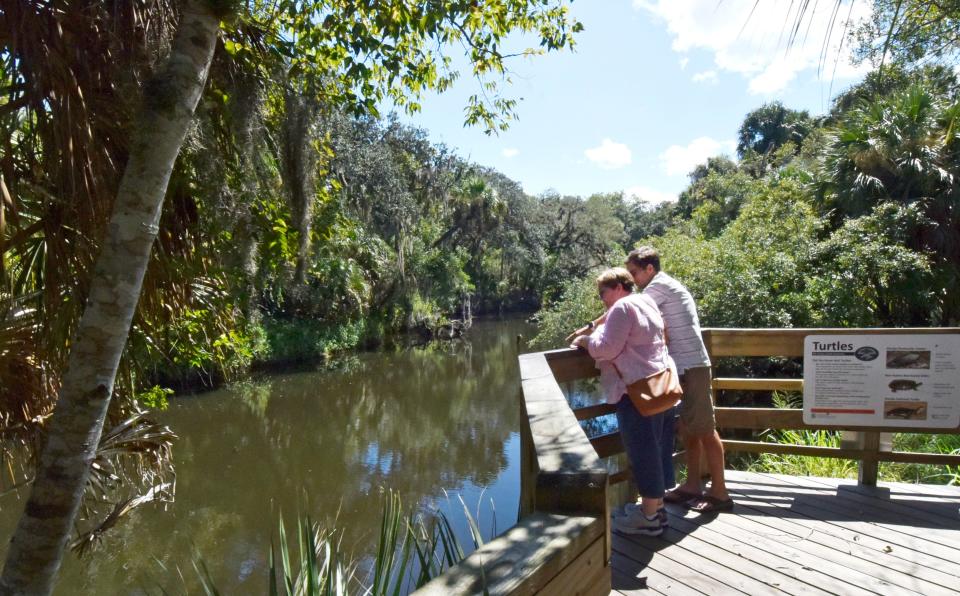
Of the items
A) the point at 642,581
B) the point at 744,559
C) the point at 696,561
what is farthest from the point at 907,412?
the point at 642,581

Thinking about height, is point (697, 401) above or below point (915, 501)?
above

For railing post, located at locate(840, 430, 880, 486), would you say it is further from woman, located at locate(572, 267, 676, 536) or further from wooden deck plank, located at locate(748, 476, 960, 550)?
woman, located at locate(572, 267, 676, 536)

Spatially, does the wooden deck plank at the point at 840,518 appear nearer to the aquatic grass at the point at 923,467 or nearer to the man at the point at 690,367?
the man at the point at 690,367

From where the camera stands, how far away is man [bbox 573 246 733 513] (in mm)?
3346

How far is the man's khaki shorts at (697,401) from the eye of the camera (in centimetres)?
335

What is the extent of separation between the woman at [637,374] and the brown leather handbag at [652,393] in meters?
0.03

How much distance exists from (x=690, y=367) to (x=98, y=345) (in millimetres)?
2783

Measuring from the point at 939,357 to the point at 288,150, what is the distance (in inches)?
180

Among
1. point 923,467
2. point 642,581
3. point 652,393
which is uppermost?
point 652,393

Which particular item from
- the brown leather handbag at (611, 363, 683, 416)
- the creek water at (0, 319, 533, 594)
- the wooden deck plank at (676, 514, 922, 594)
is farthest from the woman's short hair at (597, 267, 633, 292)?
the creek water at (0, 319, 533, 594)

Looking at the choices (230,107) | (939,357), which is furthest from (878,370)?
(230,107)

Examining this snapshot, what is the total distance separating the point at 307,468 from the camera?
1201 centimetres

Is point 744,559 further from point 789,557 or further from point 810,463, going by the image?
point 810,463

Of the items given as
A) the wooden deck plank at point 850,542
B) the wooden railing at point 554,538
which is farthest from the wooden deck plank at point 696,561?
the wooden railing at point 554,538
